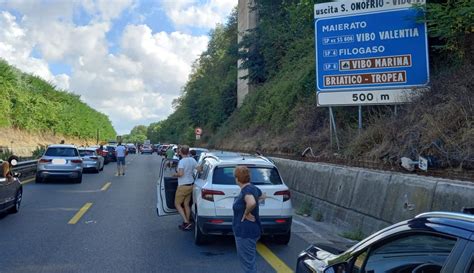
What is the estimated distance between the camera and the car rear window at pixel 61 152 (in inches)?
832

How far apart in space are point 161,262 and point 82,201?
801 cm

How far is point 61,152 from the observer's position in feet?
70.0

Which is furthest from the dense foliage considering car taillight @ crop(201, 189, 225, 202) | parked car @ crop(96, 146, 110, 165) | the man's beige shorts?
car taillight @ crop(201, 189, 225, 202)

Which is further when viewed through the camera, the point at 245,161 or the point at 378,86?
the point at 378,86

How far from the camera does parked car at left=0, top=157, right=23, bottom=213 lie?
10.7m

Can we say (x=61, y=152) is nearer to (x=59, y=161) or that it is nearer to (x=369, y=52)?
(x=59, y=161)

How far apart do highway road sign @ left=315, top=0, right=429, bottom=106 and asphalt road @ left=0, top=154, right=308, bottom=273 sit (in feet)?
17.9

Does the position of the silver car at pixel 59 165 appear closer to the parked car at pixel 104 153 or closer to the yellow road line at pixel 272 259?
the parked car at pixel 104 153

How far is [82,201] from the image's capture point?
14.5 m

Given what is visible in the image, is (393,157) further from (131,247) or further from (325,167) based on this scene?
(131,247)

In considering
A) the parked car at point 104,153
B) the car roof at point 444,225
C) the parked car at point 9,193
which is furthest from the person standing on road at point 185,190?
the parked car at point 104,153

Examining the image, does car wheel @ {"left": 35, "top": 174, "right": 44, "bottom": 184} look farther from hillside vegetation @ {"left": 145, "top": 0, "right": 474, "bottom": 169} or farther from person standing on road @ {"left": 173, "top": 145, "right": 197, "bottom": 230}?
person standing on road @ {"left": 173, "top": 145, "right": 197, "bottom": 230}

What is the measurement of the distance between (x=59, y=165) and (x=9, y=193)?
9.49 meters

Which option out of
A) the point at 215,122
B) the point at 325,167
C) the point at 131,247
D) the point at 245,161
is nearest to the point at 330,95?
the point at 325,167
